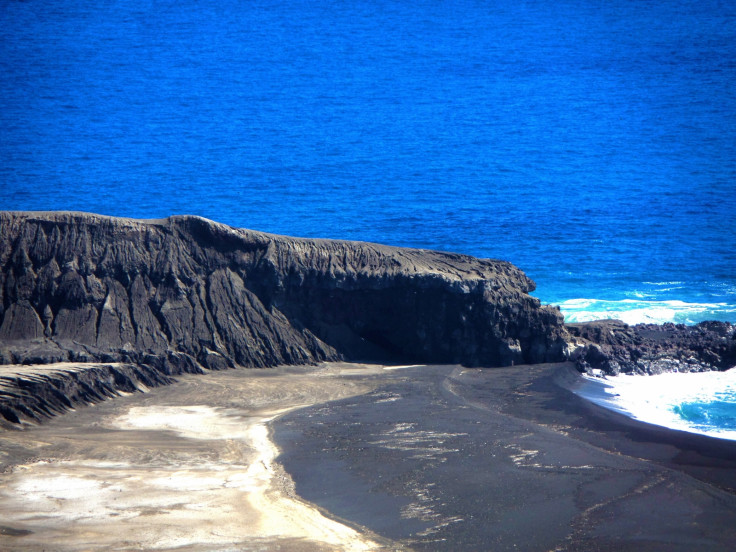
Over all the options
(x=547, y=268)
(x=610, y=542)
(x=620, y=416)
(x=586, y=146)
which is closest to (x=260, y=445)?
(x=610, y=542)

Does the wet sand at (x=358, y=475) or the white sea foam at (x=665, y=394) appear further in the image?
the white sea foam at (x=665, y=394)

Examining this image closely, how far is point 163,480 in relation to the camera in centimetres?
1331

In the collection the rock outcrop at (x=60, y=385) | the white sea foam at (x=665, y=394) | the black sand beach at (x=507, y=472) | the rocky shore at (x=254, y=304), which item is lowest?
the black sand beach at (x=507, y=472)

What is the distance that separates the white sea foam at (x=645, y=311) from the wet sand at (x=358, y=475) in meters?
14.8

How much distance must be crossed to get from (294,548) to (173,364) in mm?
10599

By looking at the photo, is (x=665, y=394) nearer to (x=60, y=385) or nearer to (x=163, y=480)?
(x=163, y=480)

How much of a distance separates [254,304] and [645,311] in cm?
1971

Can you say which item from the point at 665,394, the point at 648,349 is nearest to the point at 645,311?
the point at 648,349

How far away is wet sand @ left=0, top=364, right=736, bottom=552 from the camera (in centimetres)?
1120

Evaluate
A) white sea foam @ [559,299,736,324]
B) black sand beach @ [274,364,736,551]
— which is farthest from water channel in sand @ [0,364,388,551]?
white sea foam @ [559,299,736,324]

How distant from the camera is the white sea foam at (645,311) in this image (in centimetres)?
3272

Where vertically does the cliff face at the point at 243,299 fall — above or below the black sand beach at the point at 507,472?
above

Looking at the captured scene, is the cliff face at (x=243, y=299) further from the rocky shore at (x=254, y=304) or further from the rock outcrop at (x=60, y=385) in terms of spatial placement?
the rock outcrop at (x=60, y=385)

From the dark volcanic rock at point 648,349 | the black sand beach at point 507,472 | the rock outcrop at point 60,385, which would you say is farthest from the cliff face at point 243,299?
the black sand beach at point 507,472
